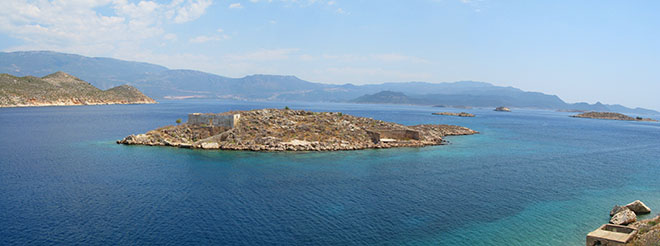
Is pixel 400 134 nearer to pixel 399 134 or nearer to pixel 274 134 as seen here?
pixel 399 134

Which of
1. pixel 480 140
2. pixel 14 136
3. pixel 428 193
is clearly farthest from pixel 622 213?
pixel 14 136

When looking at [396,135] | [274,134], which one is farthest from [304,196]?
[396,135]

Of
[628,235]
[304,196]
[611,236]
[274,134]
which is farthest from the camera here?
[274,134]

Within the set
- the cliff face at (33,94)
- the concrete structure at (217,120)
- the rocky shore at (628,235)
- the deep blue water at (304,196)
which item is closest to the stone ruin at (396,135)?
the deep blue water at (304,196)

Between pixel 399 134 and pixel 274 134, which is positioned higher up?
pixel 274 134

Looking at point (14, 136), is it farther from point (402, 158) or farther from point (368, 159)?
point (402, 158)

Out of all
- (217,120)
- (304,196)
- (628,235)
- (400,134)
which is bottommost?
(304,196)

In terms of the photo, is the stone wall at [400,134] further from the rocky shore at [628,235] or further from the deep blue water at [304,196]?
the rocky shore at [628,235]
